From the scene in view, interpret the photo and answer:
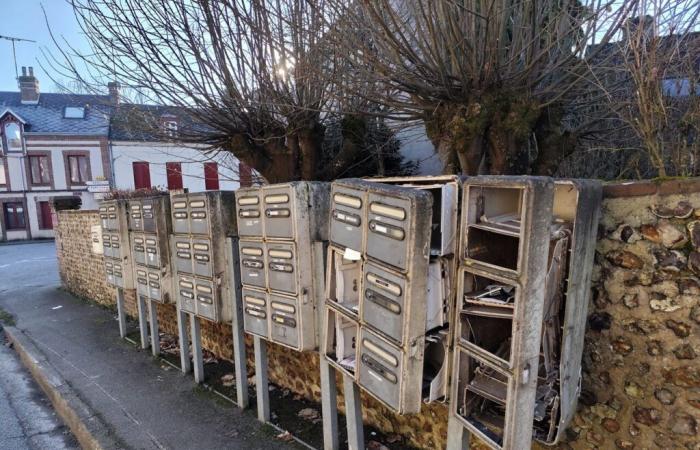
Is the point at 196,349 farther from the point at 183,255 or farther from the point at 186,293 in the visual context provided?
the point at 183,255

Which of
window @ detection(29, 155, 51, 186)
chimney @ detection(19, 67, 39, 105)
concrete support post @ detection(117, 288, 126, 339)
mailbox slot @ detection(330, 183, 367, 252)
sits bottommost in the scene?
concrete support post @ detection(117, 288, 126, 339)

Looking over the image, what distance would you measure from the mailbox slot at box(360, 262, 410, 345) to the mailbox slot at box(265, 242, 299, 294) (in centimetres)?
89

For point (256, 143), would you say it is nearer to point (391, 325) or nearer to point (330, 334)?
point (330, 334)

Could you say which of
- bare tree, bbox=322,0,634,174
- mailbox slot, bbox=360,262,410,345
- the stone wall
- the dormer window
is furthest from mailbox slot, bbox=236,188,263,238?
the dormer window

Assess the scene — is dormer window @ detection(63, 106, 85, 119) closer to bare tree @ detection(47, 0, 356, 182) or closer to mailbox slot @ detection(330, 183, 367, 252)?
bare tree @ detection(47, 0, 356, 182)

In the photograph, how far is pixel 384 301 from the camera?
221 centimetres

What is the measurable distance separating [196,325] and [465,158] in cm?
334

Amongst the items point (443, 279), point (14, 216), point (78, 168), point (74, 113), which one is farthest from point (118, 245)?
point (14, 216)

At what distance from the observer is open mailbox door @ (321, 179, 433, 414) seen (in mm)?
2021

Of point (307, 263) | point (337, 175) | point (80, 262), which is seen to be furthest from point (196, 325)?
point (80, 262)

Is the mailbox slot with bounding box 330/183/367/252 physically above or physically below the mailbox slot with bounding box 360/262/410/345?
above

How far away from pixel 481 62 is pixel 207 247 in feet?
9.68

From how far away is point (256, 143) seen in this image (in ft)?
17.6

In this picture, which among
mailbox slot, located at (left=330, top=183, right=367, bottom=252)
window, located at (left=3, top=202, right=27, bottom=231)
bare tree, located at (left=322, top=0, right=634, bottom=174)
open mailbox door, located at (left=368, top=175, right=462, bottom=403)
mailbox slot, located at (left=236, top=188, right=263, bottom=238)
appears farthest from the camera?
window, located at (left=3, top=202, right=27, bottom=231)
